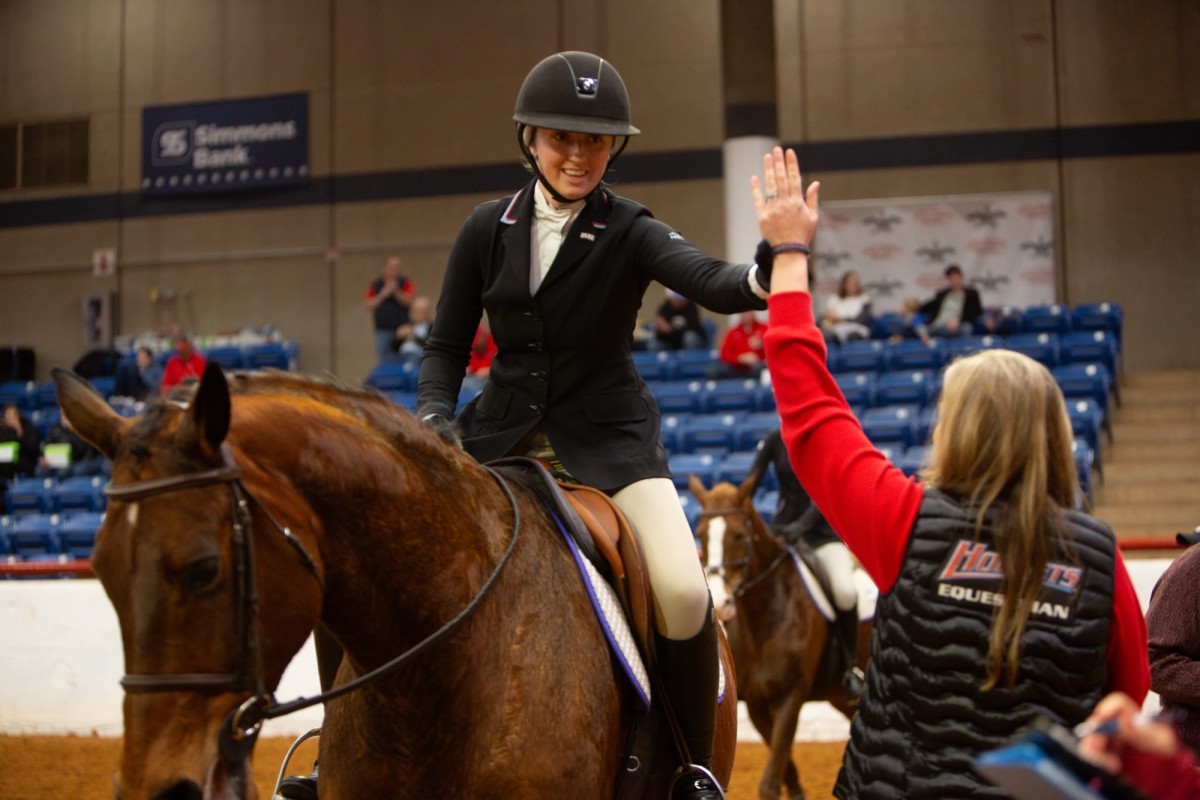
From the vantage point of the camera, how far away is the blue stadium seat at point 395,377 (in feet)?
48.0

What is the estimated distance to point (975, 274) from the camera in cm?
1719

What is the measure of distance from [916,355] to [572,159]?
11064 mm

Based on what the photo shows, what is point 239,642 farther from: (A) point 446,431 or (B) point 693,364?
(B) point 693,364

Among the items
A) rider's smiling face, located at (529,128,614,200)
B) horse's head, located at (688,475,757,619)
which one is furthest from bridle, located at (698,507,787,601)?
rider's smiling face, located at (529,128,614,200)

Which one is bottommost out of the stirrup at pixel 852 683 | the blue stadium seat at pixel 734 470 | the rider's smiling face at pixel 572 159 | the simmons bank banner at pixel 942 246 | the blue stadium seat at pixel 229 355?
the stirrup at pixel 852 683

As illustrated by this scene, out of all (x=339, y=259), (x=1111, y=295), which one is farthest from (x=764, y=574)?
(x=339, y=259)

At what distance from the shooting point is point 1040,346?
1318 centimetres

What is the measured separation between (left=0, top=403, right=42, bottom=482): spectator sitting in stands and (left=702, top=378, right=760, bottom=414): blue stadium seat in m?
7.53

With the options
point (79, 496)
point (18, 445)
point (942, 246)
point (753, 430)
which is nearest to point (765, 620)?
point (753, 430)

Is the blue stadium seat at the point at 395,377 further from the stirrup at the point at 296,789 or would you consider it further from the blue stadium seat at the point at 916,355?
the stirrup at the point at 296,789

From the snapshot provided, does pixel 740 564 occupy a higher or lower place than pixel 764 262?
lower

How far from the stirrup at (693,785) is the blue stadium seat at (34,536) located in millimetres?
11096

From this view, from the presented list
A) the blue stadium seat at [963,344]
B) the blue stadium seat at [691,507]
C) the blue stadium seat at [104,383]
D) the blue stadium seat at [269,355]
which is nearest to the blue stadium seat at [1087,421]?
the blue stadium seat at [963,344]

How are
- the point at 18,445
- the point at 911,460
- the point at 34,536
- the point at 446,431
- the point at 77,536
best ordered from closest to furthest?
the point at 446,431
the point at 911,460
the point at 77,536
the point at 34,536
the point at 18,445
